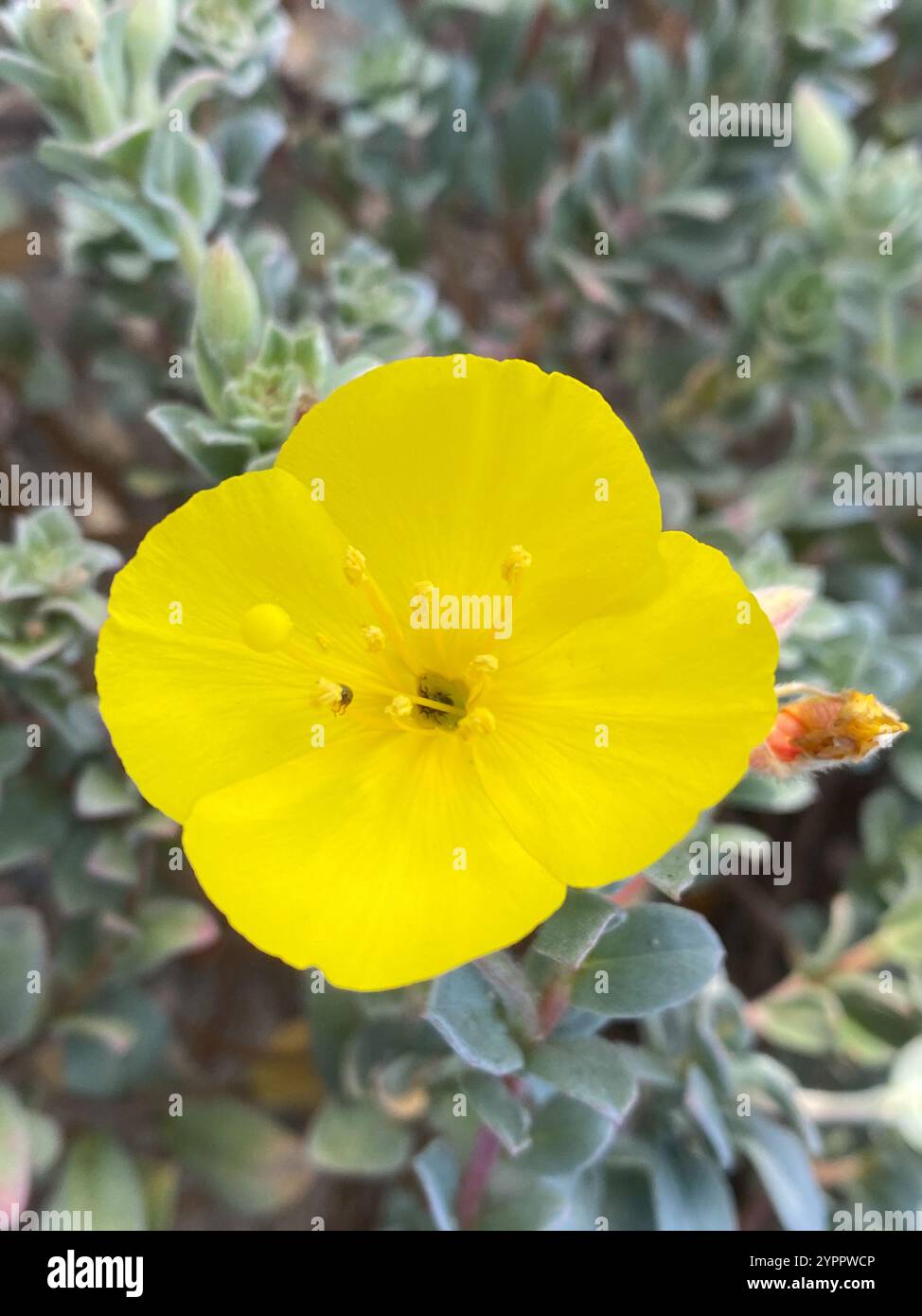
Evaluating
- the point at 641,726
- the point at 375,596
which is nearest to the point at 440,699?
the point at 375,596

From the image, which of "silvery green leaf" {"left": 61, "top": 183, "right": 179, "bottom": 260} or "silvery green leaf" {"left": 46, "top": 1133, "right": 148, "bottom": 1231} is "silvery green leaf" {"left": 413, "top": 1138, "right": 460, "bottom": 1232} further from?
"silvery green leaf" {"left": 61, "top": 183, "right": 179, "bottom": 260}

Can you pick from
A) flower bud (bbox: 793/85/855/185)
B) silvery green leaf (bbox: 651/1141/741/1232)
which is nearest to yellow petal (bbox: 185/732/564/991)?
silvery green leaf (bbox: 651/1141/741/1232)

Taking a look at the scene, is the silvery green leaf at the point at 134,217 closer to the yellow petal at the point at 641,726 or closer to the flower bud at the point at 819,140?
the yellow petal at the point at 641,726

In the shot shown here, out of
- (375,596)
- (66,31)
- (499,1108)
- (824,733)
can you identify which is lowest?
(499,1108)

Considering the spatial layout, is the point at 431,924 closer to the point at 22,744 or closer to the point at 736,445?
the point at 22,744

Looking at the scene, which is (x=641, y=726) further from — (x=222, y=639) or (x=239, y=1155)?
(x=239, y=1155)

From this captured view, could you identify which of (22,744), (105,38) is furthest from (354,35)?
(22,744)
